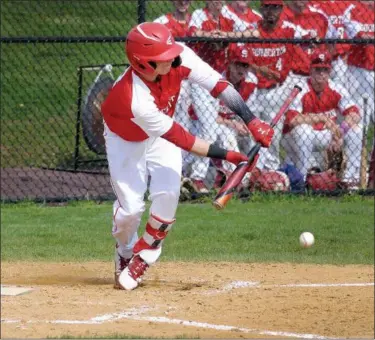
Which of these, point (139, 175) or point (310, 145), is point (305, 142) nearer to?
point (310, 145)

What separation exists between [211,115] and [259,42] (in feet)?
3.18

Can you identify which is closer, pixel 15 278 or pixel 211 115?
pixel 15 278

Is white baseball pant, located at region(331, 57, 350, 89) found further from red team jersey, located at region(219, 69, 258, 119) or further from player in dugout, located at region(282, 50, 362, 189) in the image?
red team jersey, located at region(219, 69, 258, 119)

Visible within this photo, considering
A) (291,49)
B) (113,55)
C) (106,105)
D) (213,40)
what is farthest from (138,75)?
(113,55)

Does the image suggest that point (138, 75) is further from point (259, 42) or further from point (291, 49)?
point (291, 49)

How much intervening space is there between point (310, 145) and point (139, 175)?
4.24 metres

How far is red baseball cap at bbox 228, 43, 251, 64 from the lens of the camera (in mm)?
11777

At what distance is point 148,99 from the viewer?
7.59 metres

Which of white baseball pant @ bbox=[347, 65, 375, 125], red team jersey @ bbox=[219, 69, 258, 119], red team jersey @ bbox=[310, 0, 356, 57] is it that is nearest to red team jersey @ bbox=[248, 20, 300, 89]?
red team jersey @ bbox=[219, 69, 258, 119]

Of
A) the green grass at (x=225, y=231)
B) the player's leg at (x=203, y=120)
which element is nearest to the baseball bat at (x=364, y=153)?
the green grass at (x=225, y=231)

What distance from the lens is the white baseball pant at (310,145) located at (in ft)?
38.9

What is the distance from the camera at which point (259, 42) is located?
1148cm

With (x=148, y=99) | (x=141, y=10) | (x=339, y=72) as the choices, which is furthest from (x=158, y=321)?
(x=339, y=72)

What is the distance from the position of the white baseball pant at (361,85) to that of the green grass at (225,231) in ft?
3.94
